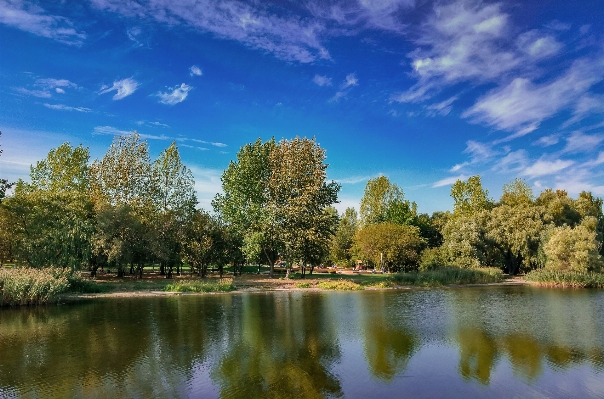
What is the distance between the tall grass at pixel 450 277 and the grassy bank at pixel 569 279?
5.38 metres

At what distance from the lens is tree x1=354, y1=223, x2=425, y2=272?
64.8 metres

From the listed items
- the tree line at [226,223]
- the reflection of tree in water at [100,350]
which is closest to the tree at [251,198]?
the tree line at [226,223]

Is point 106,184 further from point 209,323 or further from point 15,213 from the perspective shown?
point 209,323

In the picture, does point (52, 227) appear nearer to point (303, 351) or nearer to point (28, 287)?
point (28, 287)

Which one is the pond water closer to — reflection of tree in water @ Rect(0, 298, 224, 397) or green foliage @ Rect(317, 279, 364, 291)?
reflection of tree in water @ Rect(0, 298, 224, 397)

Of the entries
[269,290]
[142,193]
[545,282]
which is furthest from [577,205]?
[142,193]

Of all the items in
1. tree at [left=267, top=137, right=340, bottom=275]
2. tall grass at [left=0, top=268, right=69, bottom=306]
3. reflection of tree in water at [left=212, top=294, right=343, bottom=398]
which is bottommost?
reflection of tree in water at [left=212, top=294, right=343, bottom=398]

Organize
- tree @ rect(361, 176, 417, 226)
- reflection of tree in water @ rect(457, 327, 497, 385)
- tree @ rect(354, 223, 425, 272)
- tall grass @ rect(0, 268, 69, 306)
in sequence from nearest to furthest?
reflection of tree in water @ rect(457, 327, 497, 385)
tall grass @ rect(0, 268, 69, 306)
tree @ rect(354, 223, 425, 272)
tree @ rect(361, 176, 417, 226)

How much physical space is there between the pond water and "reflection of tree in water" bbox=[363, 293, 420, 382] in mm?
78

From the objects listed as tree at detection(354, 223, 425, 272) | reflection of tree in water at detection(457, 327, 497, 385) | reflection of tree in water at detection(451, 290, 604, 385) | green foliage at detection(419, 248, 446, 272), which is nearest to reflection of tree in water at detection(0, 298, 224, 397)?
reflection of tree in water at detection(457, 327, 497, 385)

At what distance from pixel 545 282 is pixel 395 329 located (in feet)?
117

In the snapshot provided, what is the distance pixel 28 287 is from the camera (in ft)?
102

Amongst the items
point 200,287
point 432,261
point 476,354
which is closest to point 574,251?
point 432,261

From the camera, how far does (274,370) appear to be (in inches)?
607
